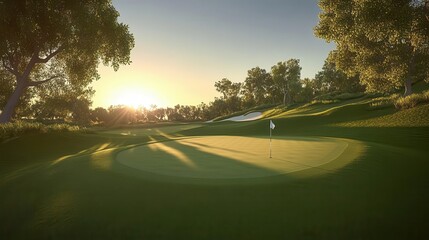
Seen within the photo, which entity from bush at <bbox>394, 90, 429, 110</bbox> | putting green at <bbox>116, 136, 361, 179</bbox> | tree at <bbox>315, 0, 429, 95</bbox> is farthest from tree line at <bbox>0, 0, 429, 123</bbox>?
putting green at <bbox>116, 136, 361, 179</bbox>

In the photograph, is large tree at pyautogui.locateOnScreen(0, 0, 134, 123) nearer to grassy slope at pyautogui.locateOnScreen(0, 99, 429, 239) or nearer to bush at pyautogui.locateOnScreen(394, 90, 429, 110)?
grassy slope at pyautogui.locateOnScreen(0, 99, 429, 239)

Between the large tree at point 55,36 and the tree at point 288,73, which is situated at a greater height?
the tree at point 288,73

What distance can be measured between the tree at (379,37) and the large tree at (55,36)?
66.4 feet

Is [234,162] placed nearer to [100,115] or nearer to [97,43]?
[97,43]

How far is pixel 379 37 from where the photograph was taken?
20.9 metres

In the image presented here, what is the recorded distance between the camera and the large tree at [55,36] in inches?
795

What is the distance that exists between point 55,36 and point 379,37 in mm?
26708

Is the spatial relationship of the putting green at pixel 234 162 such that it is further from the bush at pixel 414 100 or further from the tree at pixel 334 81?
the tree at pixel 334 81

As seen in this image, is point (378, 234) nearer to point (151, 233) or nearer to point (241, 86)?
point (151, 233)

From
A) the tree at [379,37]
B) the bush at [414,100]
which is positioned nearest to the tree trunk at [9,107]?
the tree at [379,37]

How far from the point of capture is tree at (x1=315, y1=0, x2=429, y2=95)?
60.6 feet

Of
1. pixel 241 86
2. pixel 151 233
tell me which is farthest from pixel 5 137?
pixel 241 86

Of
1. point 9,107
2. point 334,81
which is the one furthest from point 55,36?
point 334,81

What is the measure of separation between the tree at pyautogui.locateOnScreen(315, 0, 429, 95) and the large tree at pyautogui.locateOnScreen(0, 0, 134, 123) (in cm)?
2024
